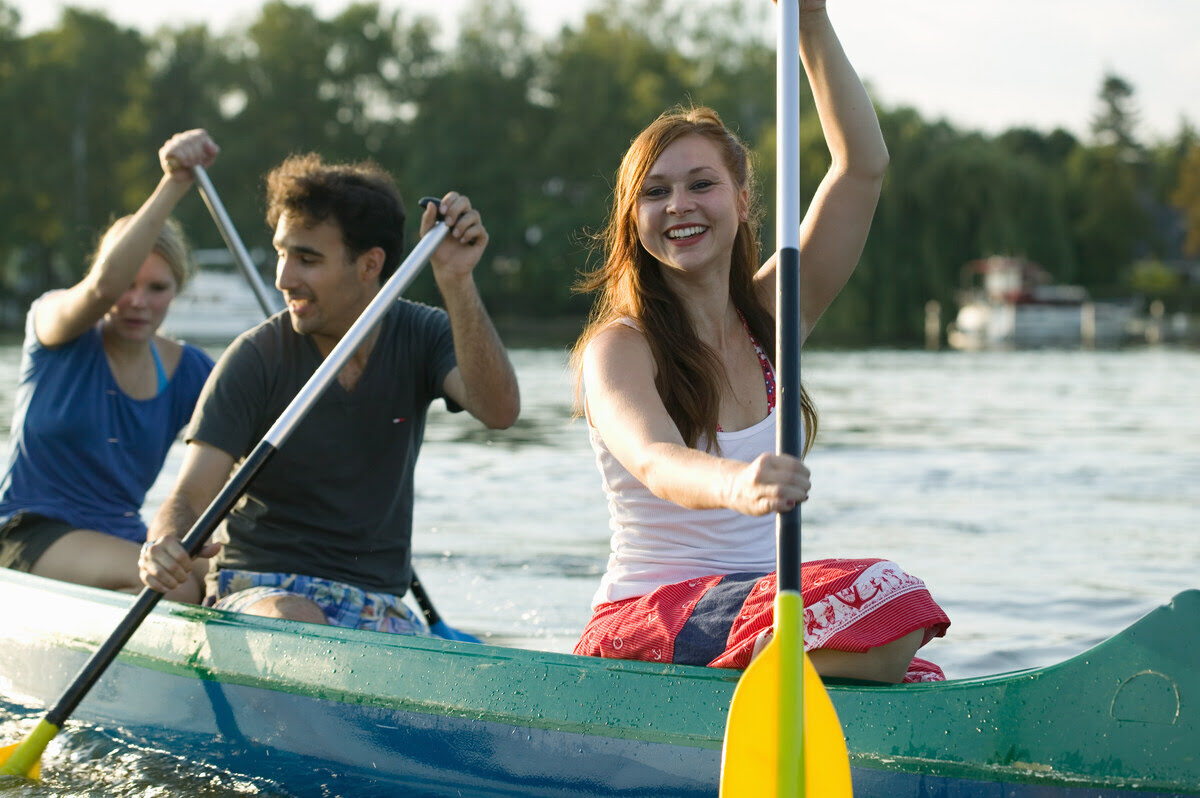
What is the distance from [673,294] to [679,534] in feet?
1.61

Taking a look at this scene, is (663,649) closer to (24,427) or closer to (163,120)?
(24,427)

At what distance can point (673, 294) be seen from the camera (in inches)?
116

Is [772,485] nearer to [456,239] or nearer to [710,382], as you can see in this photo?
[710,382]

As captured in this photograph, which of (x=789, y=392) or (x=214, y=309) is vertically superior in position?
(x=789, y=392)

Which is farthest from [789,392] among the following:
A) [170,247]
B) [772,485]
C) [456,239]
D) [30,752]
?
[170,247]

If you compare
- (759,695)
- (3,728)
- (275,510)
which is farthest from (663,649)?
(3,728)

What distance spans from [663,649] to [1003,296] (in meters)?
39.4

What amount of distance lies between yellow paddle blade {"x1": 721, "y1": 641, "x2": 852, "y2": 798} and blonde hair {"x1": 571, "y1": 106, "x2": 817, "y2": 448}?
54cm

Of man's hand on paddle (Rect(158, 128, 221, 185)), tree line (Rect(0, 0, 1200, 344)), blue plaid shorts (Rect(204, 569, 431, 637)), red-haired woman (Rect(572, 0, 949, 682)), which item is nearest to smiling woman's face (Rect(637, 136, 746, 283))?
red-haired woman (Rect(572, 0, 949, 682))

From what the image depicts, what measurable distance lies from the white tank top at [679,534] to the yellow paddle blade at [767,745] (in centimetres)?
40

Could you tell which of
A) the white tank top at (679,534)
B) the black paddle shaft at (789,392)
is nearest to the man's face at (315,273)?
the white tank top at (679,534)

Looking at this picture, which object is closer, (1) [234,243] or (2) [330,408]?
(2) [330,408]

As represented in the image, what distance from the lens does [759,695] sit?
2447 mm

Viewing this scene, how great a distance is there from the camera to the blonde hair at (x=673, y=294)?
9.24 feet
